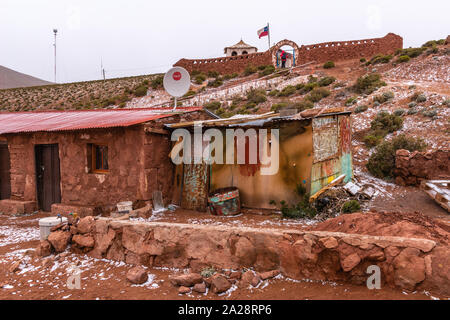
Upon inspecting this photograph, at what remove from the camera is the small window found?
27.3 feet

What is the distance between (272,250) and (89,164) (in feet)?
20.6

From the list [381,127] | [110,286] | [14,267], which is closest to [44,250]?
[14,267]

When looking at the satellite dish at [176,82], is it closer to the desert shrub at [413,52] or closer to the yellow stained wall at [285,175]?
the yellow stained wall at [285,175]

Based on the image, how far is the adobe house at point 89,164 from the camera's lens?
7773mm

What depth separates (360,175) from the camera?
10641mm

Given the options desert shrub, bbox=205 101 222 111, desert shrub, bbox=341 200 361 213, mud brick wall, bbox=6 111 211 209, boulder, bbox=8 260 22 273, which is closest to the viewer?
boulder, bbox=8 260 22 273

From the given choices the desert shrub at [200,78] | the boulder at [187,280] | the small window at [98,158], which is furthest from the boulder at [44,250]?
the desert shrub at [200,78]

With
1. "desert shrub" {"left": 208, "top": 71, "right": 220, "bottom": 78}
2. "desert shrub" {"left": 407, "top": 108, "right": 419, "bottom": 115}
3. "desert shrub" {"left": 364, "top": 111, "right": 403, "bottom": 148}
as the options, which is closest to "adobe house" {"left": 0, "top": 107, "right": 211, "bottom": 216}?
"desert shrub" {"left": 364, "top": 111, "right": 403, "bottom": 148}

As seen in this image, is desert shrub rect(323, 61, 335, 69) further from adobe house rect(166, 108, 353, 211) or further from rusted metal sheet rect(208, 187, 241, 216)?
rusted metal sheet rect(208, 187, 241, 216)

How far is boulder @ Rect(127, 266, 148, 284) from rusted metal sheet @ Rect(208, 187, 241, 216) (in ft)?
12.1

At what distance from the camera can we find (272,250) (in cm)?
392

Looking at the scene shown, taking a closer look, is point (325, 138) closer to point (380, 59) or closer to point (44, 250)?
point (44, 250)
